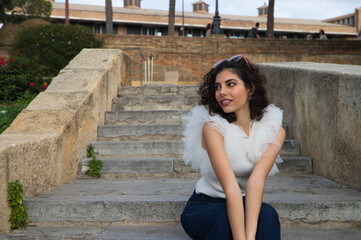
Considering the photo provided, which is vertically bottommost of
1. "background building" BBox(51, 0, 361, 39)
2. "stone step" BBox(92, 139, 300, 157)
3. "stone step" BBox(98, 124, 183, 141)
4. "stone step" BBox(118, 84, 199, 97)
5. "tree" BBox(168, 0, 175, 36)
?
"stone step" BBox(92, 139, 300, 157)

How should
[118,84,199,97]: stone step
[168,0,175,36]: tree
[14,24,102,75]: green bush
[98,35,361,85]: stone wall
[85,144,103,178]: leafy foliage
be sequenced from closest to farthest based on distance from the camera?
Result: 1. [85,144,103,178]: leafy foliage
2. [118,84,199,97]: stone step
3. [14,24,102,75]: green bush
4. [98,35,361,85]: stone wall
5. [168,0,175,36]: tree

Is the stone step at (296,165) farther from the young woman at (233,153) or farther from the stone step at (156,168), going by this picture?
the young woman at (233,153)

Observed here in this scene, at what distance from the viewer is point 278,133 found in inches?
87.0

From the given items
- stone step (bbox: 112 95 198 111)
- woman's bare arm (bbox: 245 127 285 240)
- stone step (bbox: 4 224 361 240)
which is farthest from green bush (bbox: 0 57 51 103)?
woman's bare arm (bbox: 245 127 285 240)

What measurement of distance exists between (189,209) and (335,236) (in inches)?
40.3

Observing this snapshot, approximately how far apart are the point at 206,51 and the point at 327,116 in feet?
33.6

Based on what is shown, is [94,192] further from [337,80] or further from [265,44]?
[265,44]

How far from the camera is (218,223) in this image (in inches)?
77.2

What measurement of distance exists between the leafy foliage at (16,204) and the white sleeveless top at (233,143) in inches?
48.1

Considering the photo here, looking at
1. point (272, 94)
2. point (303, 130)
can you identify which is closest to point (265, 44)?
point (272, 94)

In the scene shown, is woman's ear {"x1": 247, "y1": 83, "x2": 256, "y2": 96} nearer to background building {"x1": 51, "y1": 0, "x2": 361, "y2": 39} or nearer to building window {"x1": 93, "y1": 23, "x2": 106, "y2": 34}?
background building {"x1": 51, "y1": 0, "x2": 361, "y2": 39}

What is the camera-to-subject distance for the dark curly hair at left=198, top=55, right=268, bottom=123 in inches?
86.7

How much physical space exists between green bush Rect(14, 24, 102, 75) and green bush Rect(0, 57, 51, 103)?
2.31 metres

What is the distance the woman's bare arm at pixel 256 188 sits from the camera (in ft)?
6.31
